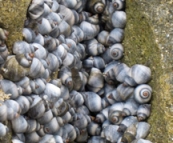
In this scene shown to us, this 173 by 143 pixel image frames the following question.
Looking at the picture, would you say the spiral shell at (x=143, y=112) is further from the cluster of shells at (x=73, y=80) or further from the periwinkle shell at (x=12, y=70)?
the periwinkle shell at (x=12, y=70)

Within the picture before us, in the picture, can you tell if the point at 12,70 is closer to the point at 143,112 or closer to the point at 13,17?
the point at 13,17

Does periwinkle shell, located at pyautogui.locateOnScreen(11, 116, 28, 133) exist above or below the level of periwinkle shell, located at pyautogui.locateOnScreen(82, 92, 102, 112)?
above

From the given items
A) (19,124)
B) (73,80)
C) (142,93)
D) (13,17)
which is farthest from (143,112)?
(13,17)

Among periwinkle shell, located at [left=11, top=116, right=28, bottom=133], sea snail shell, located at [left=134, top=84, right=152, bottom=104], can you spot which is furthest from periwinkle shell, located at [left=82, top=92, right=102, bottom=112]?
periwinkle shell, located at [left=11, top=116, right=28, bottom=133]

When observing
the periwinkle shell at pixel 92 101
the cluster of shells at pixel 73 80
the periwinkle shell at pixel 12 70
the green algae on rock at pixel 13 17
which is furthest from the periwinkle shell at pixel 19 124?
the periwinkle shell at pixel 92 101

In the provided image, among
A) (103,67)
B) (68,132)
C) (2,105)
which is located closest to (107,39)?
(103,67)

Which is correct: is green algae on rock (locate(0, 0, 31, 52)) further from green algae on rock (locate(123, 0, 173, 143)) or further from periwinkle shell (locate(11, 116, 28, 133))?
green algae on rock (locate(123, 0, 173, 143))

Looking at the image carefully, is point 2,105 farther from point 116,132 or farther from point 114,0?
Answer: point 114,0

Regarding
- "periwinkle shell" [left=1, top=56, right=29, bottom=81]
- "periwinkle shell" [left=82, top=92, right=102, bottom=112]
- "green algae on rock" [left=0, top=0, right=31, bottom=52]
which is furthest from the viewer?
"periwinkle shell" [left=82, top=92, right=102, bottom=112]
